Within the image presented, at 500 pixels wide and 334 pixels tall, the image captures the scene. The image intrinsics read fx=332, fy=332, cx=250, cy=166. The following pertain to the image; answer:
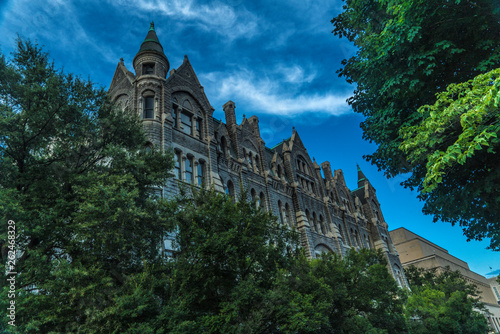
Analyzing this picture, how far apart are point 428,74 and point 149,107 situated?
17.3 m

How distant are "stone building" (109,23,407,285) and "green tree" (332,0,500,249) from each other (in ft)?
21.3

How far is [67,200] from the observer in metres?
13.2

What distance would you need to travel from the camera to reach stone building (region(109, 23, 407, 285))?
Result: 22.8m

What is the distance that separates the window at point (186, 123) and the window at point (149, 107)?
2.50 meters

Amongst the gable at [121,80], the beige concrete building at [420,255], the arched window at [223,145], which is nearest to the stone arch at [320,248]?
the arched window at [223,145]

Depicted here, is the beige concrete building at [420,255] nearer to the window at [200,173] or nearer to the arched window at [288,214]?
the arched window at [288,214]

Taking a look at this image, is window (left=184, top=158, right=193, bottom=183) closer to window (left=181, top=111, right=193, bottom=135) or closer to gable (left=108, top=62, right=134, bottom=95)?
window (left=181, top=111, right=193, bottom=135)

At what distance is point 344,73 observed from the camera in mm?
15852

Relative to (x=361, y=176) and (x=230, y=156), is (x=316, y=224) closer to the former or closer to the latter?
(x=230, y=156)

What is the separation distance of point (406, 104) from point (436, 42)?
2.50 metres

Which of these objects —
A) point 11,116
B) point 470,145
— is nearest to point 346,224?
point 470,145

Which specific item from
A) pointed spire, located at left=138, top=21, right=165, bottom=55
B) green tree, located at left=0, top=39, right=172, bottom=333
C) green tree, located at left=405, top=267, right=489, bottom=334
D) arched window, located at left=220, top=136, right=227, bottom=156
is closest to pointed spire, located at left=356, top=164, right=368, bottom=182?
green tree, located at left=405, top=267, right=489, bottom=334

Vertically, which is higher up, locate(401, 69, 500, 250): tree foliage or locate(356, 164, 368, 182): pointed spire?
locate(356, 164, 368, 182): pointed spire

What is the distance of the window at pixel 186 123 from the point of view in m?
24.4
